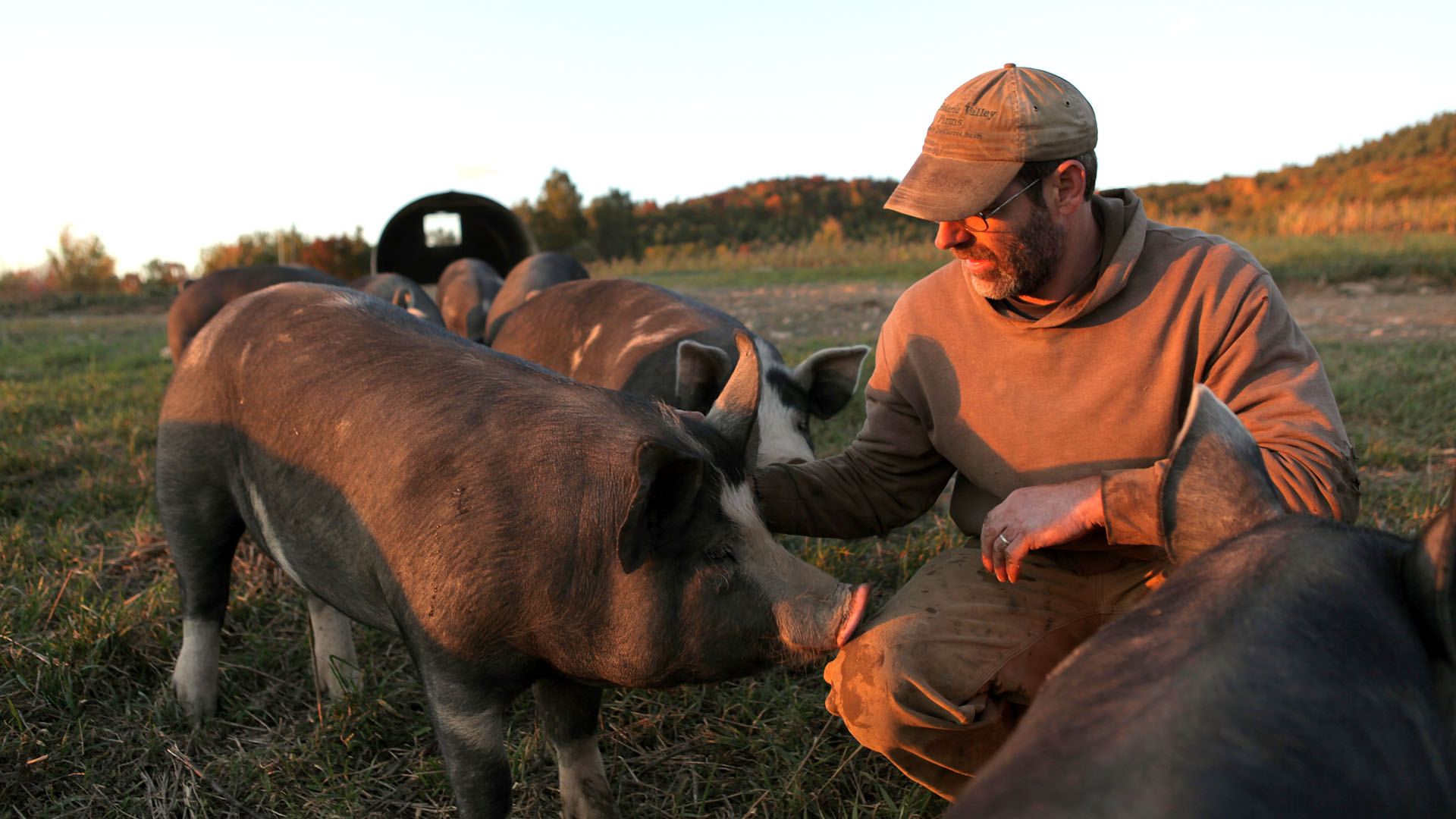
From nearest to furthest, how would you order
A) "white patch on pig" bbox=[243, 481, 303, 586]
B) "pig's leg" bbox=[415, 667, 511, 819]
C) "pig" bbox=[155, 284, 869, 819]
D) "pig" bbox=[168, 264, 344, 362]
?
Result: "pig" bbox=[155, 284, 869, 819]
"pig's leg" bbox=[415, 667, 511, 819]
"white patch on pig" bbox=[243, 481, 303, 586]
"pig" bbox=[168, 264, 344, 362]

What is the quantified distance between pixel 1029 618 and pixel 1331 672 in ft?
5.26

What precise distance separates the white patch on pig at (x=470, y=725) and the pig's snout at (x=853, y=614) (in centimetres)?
89

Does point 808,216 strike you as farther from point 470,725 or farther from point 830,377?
point 470,725

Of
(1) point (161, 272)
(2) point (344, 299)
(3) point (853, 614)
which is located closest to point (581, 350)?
(2) point (344, 299)

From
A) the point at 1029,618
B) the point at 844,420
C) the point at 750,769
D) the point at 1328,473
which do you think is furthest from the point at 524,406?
the point at 844,420

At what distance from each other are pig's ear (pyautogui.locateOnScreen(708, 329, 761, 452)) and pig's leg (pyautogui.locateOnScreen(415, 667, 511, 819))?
2.82ft

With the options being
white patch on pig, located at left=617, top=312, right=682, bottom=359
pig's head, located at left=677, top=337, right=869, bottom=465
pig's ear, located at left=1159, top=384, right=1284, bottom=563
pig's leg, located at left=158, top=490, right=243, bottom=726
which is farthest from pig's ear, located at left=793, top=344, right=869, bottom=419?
pig's ear, located at left=1159, top=384, right=1284, bottom=563

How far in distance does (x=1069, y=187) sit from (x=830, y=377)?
179 cm

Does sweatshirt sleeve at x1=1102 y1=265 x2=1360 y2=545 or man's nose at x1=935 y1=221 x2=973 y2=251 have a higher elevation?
man's nose at x1=935 y1=221 x2=973 y2=251

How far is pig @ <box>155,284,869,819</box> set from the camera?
222 centimetres

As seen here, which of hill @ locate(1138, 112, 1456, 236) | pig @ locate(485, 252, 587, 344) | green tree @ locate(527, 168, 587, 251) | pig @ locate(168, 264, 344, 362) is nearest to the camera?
pig @ locate(485, 252, 587, 344)

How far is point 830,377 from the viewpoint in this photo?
4.44m

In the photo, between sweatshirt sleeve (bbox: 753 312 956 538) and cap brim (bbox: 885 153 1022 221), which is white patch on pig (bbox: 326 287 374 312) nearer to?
sweatshirt sleeve (bbox: 753 312 956 538)

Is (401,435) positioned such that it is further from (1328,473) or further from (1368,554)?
(1328,473)
